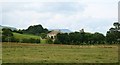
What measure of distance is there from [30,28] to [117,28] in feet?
144

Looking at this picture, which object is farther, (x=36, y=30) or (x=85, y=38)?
(x=36, y=30)

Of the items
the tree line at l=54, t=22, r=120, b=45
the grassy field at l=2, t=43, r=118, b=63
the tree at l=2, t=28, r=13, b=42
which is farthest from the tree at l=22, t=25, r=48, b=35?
the grassy field at l=2, t=43, r=118, b=63

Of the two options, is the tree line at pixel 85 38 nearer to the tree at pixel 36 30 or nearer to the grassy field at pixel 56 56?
the grassy field at pixel 56 56

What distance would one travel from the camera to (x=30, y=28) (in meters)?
115

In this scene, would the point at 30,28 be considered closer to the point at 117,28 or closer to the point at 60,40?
the point at 117,28

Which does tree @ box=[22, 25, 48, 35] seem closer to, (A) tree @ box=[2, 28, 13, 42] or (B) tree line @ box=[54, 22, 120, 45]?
(B) tree line @ box=[54, 22, 120, 45]

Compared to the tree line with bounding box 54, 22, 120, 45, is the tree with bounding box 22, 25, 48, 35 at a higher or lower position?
higher

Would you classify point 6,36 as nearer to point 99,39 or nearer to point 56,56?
point 99,39

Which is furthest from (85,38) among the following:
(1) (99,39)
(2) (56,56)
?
(2) (56,56)

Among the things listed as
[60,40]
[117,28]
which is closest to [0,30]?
[60,40]

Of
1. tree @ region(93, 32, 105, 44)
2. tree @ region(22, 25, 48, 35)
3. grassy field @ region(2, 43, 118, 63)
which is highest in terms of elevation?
tree @ region(22, 25, 48, 35)

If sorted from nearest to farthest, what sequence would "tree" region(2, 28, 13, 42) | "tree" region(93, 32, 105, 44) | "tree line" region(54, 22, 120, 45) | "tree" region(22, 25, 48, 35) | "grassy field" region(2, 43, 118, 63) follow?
"grassy field" region(2, 43, 118, 63) → "tree" region(2, 28, 13, 42) → "tree line" region(54, 22, 120, 45) → "tree" region(93, 32, 105, 44) → "tree" region(22, 25, 48, 35)

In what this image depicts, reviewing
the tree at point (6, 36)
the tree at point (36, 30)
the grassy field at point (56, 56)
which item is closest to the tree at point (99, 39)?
the tree at point (6, 36)

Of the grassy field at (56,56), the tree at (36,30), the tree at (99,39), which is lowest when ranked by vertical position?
the grassy field at (56,56)
